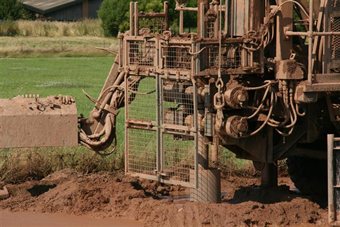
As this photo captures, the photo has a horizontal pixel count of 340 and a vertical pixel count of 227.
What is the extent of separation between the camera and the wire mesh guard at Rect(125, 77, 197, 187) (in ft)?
42.3

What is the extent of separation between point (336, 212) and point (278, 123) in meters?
1.21

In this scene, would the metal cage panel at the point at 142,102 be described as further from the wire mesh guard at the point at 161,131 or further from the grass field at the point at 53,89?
the grass field at the point at 53,89

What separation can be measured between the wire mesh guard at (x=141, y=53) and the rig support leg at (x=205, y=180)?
1265mm

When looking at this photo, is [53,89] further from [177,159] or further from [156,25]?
[177,159]

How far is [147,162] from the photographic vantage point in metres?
13.4

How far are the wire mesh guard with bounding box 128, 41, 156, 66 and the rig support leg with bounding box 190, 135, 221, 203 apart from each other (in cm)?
127

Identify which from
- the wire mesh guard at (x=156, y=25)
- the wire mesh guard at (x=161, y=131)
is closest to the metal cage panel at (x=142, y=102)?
the wire mesh guard at (x=161, y=131)

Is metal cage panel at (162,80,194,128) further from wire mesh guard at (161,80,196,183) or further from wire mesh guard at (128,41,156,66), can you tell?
wire mesh guard at (128,41,156,66)

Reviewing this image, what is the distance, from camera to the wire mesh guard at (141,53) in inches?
514

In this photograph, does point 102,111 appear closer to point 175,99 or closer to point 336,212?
point 175,99

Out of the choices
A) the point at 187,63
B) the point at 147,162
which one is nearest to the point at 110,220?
the point at 147,162

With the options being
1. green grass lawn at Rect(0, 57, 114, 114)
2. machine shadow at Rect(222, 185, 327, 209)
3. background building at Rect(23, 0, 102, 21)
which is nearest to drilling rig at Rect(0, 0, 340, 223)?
machine shadow at Rect(222, 185, 327, 209)

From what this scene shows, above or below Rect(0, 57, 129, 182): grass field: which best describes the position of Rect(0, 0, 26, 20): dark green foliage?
above

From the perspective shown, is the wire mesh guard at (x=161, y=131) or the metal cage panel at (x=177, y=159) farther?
the metal cage panel at (x=177, y=159)
